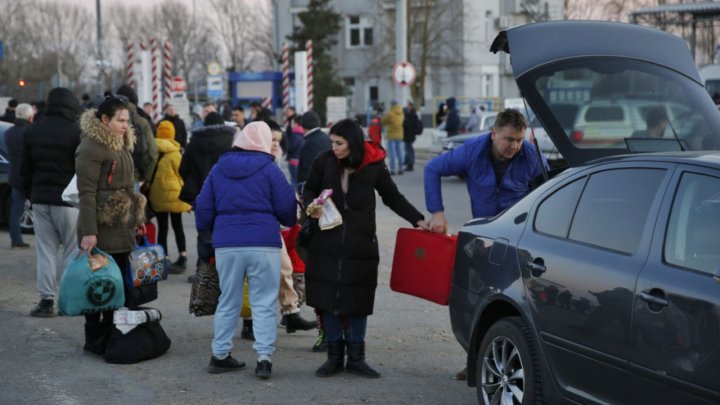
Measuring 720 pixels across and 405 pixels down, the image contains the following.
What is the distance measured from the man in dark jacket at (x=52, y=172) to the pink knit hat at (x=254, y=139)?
98.3 inches

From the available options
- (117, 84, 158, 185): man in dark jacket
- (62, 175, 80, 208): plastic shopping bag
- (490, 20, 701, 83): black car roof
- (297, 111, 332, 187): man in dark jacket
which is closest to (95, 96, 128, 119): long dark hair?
(62, 175, 80, 208): plastic shopping bag

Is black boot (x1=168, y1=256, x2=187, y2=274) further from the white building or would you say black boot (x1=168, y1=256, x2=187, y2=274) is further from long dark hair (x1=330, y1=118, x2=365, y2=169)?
the white building

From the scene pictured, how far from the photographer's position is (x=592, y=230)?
5.32m

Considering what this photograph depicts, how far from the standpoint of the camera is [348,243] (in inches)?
285

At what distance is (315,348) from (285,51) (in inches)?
846

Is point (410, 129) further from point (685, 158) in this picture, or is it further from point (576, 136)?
point (685, 158)

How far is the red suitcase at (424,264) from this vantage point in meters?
6.96

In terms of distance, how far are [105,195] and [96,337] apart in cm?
107

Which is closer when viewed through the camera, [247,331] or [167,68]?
[247,331]

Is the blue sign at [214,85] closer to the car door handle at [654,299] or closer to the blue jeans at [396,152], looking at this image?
the blue jeans at [396,152]

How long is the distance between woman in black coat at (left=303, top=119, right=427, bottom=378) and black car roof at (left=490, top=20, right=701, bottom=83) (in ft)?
3.85

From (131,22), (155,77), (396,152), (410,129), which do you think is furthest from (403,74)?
(131,22)

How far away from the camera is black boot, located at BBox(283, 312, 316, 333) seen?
868cm

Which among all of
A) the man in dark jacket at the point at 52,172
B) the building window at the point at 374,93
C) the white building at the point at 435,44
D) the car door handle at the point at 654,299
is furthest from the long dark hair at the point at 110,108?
the building window at the point at 374,93
